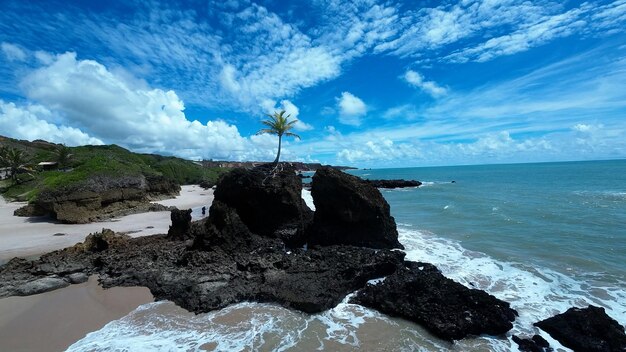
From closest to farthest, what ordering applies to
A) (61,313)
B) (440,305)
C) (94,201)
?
1. (440,305)
2. (61,313)
3. (94,201)

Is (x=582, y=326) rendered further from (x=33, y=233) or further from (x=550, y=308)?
(x=33, y=233)

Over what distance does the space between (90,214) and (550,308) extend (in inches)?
1124

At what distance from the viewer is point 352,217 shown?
52.2ft

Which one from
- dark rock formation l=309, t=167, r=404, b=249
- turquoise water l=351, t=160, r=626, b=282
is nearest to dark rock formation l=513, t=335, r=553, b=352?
turquoise water l=351, t=160, r=626, b=282

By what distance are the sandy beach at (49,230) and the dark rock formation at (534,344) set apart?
19.7 m

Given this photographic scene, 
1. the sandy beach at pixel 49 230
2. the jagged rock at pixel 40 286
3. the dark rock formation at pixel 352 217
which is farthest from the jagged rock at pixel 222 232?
the sandy beach at pixel 49 230

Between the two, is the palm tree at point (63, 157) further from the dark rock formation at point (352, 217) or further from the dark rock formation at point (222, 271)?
the dark rock formation at point (352, 217)

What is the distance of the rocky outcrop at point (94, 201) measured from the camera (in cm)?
2312

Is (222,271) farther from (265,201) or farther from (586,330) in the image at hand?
(586,330)

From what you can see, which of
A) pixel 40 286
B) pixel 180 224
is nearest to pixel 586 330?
pixel 180 224

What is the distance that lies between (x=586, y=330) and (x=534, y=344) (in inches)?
62.6

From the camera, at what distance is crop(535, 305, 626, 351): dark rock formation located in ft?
26.3

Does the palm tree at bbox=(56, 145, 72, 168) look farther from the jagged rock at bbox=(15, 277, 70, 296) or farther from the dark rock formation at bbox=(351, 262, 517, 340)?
the dark rock formation at bbox=(351, 262, 517, 340)

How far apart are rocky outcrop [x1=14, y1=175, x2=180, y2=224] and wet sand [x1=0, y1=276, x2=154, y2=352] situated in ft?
46.5
